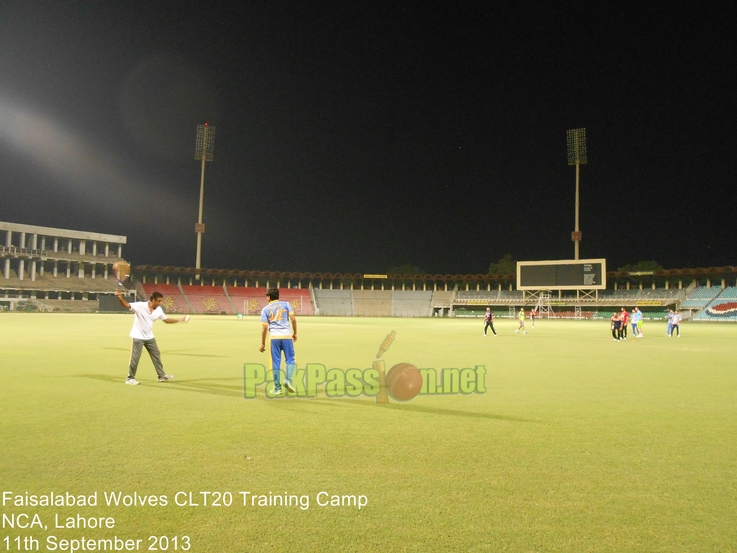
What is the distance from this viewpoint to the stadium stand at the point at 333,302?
322 feet

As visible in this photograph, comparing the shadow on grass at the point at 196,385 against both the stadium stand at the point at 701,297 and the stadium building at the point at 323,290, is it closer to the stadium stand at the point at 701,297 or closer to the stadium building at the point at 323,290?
the stadium building at the point at 323,290

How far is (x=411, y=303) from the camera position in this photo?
3905 inches

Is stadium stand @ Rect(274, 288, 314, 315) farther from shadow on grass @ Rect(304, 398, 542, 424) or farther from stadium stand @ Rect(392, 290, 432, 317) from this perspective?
shadow on grass @ Rect(304, 398, 542, 424)

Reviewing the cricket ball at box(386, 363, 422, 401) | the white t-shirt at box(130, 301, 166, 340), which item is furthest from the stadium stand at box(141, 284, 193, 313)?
the cricket ball at box(386, 363, 422, 401)

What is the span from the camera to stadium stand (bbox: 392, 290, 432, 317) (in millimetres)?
96412

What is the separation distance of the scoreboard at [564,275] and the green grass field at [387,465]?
62005 mm

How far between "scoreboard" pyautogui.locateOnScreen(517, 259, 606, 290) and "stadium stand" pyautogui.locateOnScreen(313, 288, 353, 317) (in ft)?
121

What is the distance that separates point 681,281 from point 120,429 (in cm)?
9518

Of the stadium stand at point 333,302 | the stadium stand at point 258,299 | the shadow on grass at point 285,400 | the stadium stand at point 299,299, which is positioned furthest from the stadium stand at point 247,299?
the shadow on grass at point 285,400

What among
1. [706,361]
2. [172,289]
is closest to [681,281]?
[706,361]

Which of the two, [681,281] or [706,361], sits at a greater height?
[681,281]

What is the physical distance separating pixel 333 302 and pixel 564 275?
152ft

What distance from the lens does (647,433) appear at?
271 inches

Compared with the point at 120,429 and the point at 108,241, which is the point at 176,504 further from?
the point at 108,241
